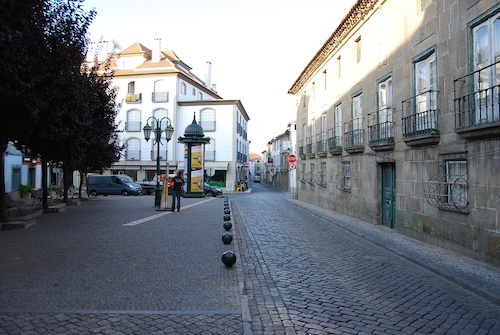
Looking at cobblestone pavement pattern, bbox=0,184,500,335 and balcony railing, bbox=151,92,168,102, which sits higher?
balcony railing, bbox=151,92,168,102

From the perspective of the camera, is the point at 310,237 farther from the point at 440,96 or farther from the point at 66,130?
the point at 66,130

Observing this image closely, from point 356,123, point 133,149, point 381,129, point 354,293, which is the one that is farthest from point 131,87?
point 354,293

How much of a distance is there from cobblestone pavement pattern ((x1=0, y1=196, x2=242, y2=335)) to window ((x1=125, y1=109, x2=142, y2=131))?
36.8m

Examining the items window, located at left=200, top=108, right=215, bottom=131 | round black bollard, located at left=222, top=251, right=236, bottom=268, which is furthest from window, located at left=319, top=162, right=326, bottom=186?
window, located at left=200, top=108, right=215, bottom=131

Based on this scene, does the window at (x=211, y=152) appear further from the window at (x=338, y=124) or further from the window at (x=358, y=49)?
the window at (x=358, y=49)

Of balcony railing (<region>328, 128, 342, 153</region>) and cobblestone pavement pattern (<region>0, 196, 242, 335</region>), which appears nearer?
cobblestone pavement pattern (<region>0, 196, 242, 335</region>)

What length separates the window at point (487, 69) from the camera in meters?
6.97

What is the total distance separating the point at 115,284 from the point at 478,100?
7.12 m

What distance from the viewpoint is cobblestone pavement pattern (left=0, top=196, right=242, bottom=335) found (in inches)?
160

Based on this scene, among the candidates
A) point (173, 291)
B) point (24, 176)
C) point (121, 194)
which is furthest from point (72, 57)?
point (121, 194)

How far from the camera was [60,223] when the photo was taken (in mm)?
11859

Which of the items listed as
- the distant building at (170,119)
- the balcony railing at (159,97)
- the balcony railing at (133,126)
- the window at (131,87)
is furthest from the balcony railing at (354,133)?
the window at (131,87)

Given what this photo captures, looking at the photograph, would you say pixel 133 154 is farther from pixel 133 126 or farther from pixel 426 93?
pixel 426 93

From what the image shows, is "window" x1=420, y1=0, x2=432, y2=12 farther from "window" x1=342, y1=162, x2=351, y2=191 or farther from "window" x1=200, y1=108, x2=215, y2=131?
"window" x1=200, y1=108, x2=215, y2=131
